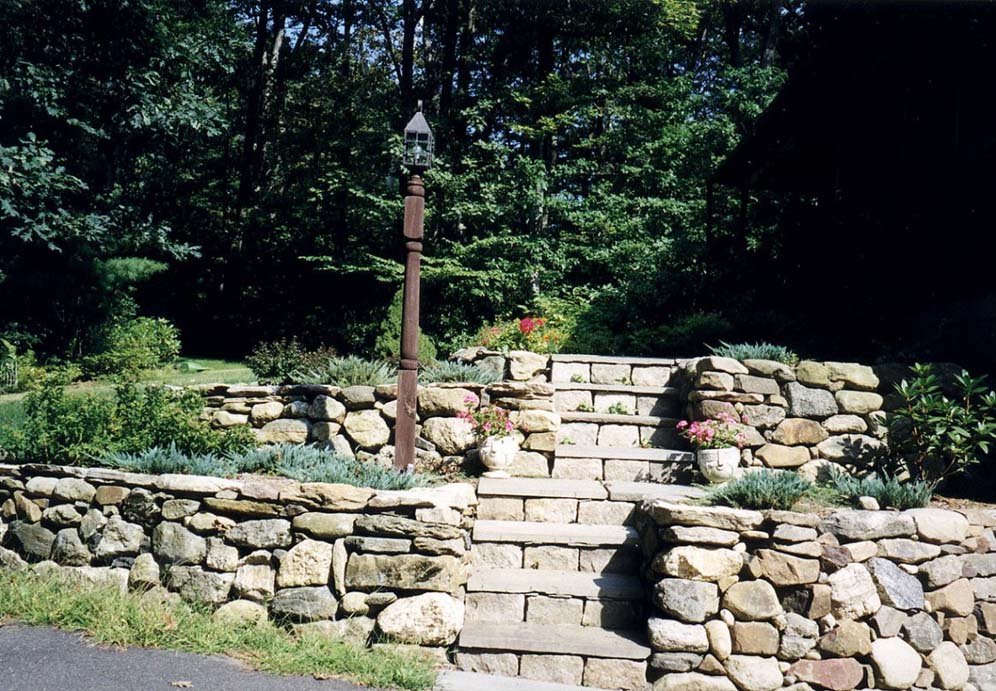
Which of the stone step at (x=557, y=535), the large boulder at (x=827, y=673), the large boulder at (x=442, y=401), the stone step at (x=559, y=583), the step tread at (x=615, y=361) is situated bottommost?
the large boulder at (x=827, y=673)

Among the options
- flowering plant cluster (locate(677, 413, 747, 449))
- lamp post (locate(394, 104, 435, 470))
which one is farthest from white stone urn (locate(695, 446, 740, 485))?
lamp post (locate(394, 104, 435, 470))

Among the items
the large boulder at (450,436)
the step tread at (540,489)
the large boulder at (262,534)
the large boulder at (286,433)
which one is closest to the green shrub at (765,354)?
the step tread at (540,489)

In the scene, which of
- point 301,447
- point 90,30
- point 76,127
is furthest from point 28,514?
point 90,30

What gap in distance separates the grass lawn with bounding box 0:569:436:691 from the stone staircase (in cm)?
37

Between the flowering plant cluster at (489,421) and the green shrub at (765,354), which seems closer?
the flowering plant cluster at (489,421)

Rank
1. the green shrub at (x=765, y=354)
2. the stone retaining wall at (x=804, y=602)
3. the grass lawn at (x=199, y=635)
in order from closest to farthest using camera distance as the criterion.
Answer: the grass lawn at (x=199, y=635) → the stone retaining wall at (x=804, y=602) → the green shrub at (x=765, y=354)

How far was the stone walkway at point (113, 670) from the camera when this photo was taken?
353cm

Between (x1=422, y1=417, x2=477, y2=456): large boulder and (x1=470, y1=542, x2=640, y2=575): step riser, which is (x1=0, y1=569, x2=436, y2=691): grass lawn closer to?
(x1=470, y1=542, x2=640, y2=575): step riser

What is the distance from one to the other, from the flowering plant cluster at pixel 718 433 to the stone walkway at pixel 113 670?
3019 mm

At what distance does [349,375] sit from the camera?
6.26 m

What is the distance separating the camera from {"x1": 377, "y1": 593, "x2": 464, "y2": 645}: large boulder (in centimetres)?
418

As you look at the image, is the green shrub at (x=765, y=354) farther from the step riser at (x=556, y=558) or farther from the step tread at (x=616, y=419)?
the step riser at (x=556, y=558)

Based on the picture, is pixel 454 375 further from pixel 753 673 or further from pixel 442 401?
pixel 753 673

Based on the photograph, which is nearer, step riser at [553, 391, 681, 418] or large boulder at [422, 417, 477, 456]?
large boulder at [422, 417, 477, 456]
